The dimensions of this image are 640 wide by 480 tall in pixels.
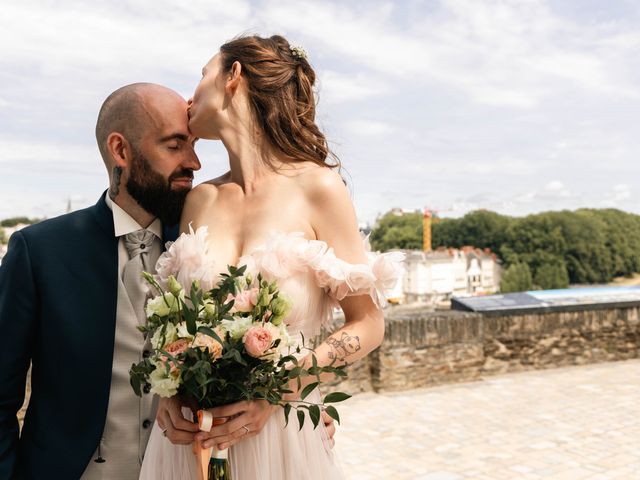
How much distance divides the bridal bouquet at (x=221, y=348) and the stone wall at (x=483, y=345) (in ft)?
19.8

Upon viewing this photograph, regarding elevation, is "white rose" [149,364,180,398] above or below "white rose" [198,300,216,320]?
below

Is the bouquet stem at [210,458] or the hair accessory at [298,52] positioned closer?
the bouquet stem at [210,458]

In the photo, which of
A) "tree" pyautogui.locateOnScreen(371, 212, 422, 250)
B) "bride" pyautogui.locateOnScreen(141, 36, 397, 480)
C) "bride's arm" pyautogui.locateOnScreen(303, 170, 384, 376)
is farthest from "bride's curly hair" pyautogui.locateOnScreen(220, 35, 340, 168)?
"tree" pyautogui.locateOnScreen(371, 212, 422, 250)

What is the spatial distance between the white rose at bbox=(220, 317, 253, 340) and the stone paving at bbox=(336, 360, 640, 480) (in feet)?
13.5

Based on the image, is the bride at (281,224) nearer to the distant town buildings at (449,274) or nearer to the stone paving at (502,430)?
the stone paving at (502,430)

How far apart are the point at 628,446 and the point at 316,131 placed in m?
5.36

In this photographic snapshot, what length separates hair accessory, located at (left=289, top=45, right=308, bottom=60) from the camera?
2162 millimetres

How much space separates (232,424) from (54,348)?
76 cm

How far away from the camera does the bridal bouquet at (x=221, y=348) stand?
5.33 feet

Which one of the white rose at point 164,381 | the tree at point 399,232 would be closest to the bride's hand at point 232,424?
the white rose at point 164,381

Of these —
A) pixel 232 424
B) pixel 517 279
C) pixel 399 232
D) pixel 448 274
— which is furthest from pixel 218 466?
pixel 399 232

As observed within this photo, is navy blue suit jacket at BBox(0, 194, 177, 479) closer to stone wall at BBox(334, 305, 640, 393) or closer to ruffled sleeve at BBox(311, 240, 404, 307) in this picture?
ruffled sleeve at BBox(311, 240, 404, 307)

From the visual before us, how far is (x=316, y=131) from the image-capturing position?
7.11 feet

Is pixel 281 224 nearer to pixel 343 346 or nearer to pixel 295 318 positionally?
pixel 295 318
